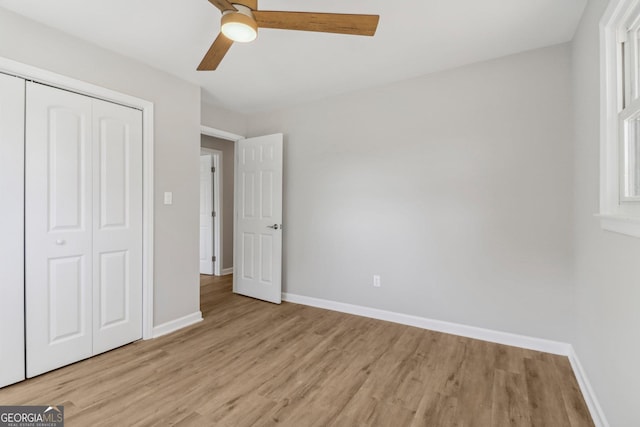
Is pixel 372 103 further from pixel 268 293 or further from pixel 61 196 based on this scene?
pixel 61 196

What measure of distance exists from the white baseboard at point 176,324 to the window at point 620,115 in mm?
3324

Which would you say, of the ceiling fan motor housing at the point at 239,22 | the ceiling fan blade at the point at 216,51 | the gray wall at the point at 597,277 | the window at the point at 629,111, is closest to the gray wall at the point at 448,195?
the gray wall at the point at 597,277

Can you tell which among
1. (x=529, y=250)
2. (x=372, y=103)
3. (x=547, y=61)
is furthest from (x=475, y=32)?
(x=529, y=250)

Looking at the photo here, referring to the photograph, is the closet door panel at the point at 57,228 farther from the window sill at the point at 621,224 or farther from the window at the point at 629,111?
the window at the point at 629,111

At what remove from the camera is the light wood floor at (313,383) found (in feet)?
5.43

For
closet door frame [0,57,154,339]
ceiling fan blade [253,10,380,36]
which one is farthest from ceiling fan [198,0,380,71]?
closet door frame [0,57,154,339]

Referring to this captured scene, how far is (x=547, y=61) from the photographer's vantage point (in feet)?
7.71

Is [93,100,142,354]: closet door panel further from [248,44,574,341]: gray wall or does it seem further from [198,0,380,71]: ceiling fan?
[248,44,574,341]: gray wall

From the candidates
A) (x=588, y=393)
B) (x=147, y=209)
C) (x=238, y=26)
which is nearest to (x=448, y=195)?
(x=588, y=393)

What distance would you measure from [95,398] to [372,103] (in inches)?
132

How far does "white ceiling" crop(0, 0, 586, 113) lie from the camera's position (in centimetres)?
187

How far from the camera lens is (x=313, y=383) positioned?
198cm

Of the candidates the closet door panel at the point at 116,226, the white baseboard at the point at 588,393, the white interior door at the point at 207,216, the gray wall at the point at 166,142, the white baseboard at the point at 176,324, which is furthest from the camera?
the white interior door at the point at 207,216

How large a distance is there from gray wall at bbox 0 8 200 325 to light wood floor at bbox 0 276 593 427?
0.47 meters
